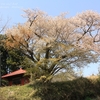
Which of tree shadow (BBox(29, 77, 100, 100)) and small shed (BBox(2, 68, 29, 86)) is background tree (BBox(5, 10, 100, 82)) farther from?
small shed (BBox(2, 68, 29, 86))

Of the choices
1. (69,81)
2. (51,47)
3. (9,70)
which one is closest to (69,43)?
(51,47)

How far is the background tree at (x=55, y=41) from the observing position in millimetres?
15672

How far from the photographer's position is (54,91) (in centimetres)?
1468

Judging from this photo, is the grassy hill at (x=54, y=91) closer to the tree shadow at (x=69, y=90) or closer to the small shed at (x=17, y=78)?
the tree shadow at (x=69, y=90)

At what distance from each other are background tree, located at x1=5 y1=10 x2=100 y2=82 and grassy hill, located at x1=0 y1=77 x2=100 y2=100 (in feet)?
2.95

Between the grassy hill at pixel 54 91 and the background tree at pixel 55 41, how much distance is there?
0.90 m

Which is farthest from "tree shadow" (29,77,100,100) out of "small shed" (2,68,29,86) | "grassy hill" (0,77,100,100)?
"small shed" (2,68,29,86)

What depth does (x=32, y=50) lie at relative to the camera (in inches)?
650

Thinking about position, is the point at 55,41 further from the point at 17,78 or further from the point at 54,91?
the point at 17,78

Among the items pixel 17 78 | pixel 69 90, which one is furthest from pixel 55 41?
pixel 17 78

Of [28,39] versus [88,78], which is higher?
[28,39]

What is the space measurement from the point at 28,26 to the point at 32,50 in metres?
1.83

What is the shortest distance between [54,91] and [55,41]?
3598mm

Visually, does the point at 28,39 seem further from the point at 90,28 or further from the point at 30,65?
the point at 90,28
